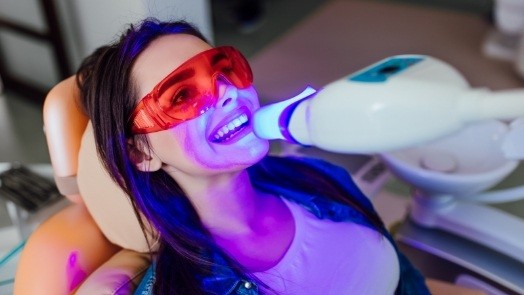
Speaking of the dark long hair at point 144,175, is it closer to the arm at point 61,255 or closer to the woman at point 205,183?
the woman at point 205,183

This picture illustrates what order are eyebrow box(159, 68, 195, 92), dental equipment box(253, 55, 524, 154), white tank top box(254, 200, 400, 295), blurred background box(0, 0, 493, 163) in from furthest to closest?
blurred background box(0, 0, 493, 163) → white tank top box(254, 200, 400, 295) → eyebrow box(159, 68, 195, 92) → dental equipment box(253, 55, 524, 154)

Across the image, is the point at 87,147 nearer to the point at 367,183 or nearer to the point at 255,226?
the point at 255,226

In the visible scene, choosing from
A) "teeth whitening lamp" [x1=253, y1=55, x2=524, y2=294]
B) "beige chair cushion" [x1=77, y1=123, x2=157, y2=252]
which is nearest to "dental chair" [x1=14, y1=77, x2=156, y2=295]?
"beige chair cushion" [x1=77, y1=123, x2=157, y2=252]

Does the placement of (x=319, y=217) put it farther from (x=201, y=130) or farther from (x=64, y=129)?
(x=64, y=129)

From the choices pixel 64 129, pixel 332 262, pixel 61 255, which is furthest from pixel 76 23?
pixel 332 262

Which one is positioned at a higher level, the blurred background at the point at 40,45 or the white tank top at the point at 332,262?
the white tank top at the point at 332,262

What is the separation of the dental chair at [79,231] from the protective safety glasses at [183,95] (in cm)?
14

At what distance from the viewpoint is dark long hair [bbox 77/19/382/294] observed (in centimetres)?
73

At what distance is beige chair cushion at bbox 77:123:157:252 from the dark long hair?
1.3 inches

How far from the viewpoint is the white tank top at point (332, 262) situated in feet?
2.64

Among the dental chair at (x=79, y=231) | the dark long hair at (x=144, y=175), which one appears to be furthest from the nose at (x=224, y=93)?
the dental chair at (x=79, y=231)

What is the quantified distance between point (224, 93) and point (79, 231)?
0.99ft

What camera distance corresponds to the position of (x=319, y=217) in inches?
34.7

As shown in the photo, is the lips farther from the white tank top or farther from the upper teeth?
the white tank top
